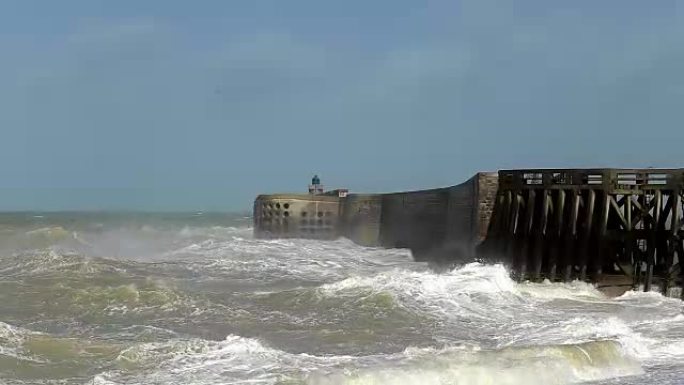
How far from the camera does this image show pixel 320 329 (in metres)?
13.1

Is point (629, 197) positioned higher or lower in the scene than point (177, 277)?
higher

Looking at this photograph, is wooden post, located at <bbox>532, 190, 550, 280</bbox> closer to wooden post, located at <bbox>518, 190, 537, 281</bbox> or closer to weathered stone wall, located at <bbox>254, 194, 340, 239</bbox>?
wooden post, located at <bbox>518, 190, 537, 281</bbox>

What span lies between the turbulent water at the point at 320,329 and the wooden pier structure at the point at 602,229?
671 millimetres

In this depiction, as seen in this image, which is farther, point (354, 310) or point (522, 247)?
point (522, 247)

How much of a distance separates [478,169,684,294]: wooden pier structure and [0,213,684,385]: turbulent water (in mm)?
671

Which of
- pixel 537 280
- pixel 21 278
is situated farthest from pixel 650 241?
pixel 21 278

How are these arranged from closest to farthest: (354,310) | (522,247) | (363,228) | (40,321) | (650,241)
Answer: (40,321) < (354,310) < (650,241) < (522,247) < (363,228)

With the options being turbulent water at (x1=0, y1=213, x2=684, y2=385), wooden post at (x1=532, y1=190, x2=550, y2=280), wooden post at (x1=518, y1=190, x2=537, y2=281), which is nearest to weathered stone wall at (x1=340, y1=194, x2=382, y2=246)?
turbulent water at (x1=0, y1=213, x2=684, y2=385)

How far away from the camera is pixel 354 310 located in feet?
49.2

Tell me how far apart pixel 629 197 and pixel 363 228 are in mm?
19672

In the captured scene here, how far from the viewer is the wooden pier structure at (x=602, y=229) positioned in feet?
61.8

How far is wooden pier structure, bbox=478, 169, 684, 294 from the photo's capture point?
18.8m

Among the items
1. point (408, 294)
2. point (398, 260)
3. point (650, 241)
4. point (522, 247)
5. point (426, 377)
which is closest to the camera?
point (426, 377)

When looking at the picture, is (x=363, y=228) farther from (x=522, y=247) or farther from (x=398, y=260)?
(x=522, y=247)
